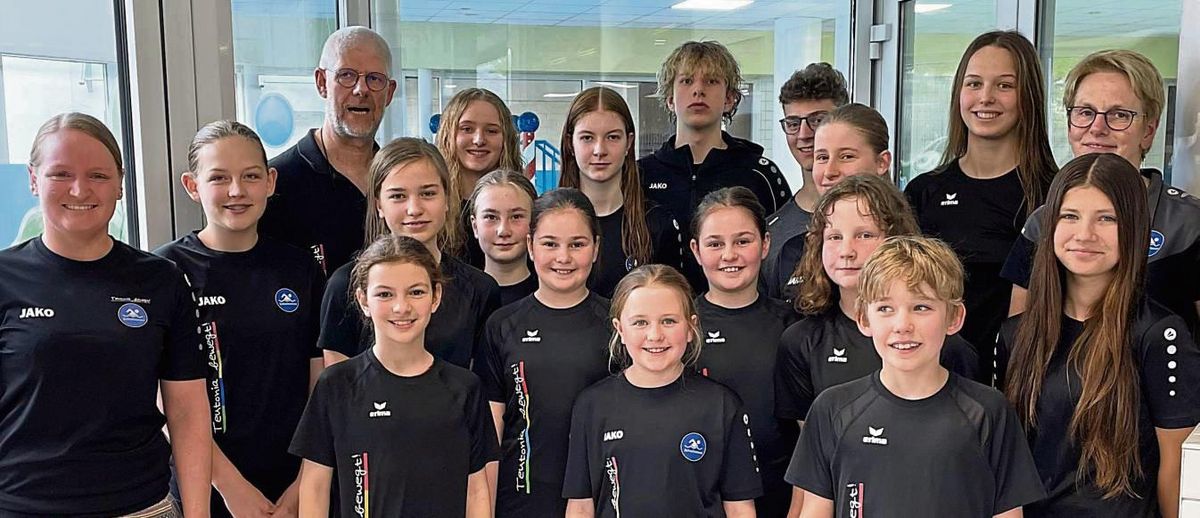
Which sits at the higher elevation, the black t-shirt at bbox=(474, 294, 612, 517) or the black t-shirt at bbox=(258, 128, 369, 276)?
the black t-shirt at bbox=(258, 128, 369, 276)

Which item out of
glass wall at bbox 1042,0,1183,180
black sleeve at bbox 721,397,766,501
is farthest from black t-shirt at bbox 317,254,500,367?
glass wall at bbox 1042,0,1183,180

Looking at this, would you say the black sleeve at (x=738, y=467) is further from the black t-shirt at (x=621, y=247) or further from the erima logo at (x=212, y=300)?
the erima logo at (x=212, y=300)

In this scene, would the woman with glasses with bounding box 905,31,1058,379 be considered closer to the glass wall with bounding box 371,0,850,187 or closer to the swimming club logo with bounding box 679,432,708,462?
the swimming club logo with bounding box 679,432,708,462

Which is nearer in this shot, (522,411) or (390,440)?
(390,440)

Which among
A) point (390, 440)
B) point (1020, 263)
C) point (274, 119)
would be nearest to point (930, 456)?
point (1020, 263)

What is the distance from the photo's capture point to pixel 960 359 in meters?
2.43

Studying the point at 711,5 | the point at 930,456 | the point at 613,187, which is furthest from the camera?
the point at 711,5

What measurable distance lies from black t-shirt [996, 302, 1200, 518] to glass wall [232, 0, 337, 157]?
2732 mm

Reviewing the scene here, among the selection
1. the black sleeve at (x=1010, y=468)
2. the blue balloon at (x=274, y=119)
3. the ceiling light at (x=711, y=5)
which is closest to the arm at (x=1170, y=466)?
the black sleeve at (x=1010, y=468)

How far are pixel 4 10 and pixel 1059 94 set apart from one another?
131 inches

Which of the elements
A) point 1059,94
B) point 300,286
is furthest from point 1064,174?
point 300,286

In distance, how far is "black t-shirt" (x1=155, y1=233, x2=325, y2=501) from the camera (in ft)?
8.26

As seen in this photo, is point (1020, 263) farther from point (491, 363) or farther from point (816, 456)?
point (491, 363)

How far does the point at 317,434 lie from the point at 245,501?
1.13 ft
